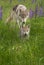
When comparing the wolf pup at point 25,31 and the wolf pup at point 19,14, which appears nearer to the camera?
the wolf pup at point 25,31

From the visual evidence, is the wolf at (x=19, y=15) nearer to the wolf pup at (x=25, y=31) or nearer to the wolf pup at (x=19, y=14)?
the wolf pup at (x=19, y=14)

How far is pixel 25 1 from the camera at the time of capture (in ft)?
16.2

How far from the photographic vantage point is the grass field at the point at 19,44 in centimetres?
410

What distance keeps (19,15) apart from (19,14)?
0.07ft

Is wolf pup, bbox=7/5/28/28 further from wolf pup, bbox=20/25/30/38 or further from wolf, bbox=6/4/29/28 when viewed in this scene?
Result: wolf pup, bbox=20/25/30/38

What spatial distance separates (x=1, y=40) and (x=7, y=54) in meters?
0.38

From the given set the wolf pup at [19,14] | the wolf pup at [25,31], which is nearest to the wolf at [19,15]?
the wolf pup at [19,14]

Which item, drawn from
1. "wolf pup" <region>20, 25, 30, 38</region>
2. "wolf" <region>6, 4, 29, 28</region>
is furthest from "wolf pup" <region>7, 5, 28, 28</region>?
"wolf pup" <region>20, 25, 30, 38</region>

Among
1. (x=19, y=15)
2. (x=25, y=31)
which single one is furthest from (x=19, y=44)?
(x=19, y=15)

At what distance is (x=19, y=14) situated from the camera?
186 inches

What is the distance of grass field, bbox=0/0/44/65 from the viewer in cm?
410

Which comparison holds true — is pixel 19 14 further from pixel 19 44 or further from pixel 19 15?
pixel 19 44

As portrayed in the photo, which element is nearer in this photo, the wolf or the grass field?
the grass field

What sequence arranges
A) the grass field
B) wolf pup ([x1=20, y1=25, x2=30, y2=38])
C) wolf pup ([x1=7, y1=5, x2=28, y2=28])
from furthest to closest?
wolf pup ([x1=7, y1=5, x2=28, y2=28]) < wolf pup ([x1=20, y1=25, x2=30, y2=38]) < the grass field
